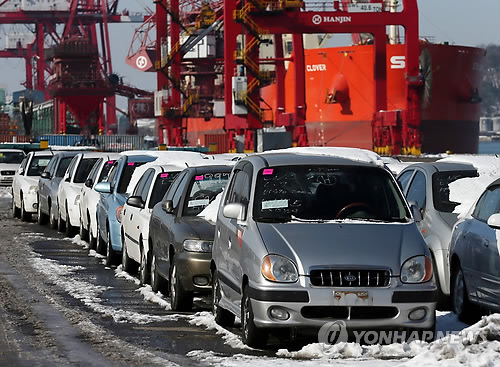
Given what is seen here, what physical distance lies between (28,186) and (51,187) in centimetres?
338

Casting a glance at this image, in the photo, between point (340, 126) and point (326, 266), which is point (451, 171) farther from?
point (340, 126)

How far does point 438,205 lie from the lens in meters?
13.0


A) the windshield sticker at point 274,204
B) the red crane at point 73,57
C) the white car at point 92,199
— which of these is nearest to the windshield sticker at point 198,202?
the windshield sticker at point 274,204

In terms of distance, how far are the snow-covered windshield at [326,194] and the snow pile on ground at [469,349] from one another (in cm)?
179

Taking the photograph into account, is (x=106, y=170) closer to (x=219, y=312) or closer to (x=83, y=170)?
(x=83, y=170)

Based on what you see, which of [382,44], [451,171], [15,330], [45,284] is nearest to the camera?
[15,330]

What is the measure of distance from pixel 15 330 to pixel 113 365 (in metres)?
2.22

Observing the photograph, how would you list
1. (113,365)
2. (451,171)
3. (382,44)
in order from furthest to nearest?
(382,44)
(451,171)
(113,365)

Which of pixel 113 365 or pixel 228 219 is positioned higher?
pixel 228 219

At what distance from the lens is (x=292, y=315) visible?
30.6 feet

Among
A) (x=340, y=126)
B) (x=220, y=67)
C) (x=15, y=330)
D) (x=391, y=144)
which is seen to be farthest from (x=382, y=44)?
(x=15, y=330)

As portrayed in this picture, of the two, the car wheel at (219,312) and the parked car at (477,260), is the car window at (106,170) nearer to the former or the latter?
the car wheel at (219,312)

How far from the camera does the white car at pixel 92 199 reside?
2041 centimetres

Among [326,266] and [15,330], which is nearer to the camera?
[326,266]
